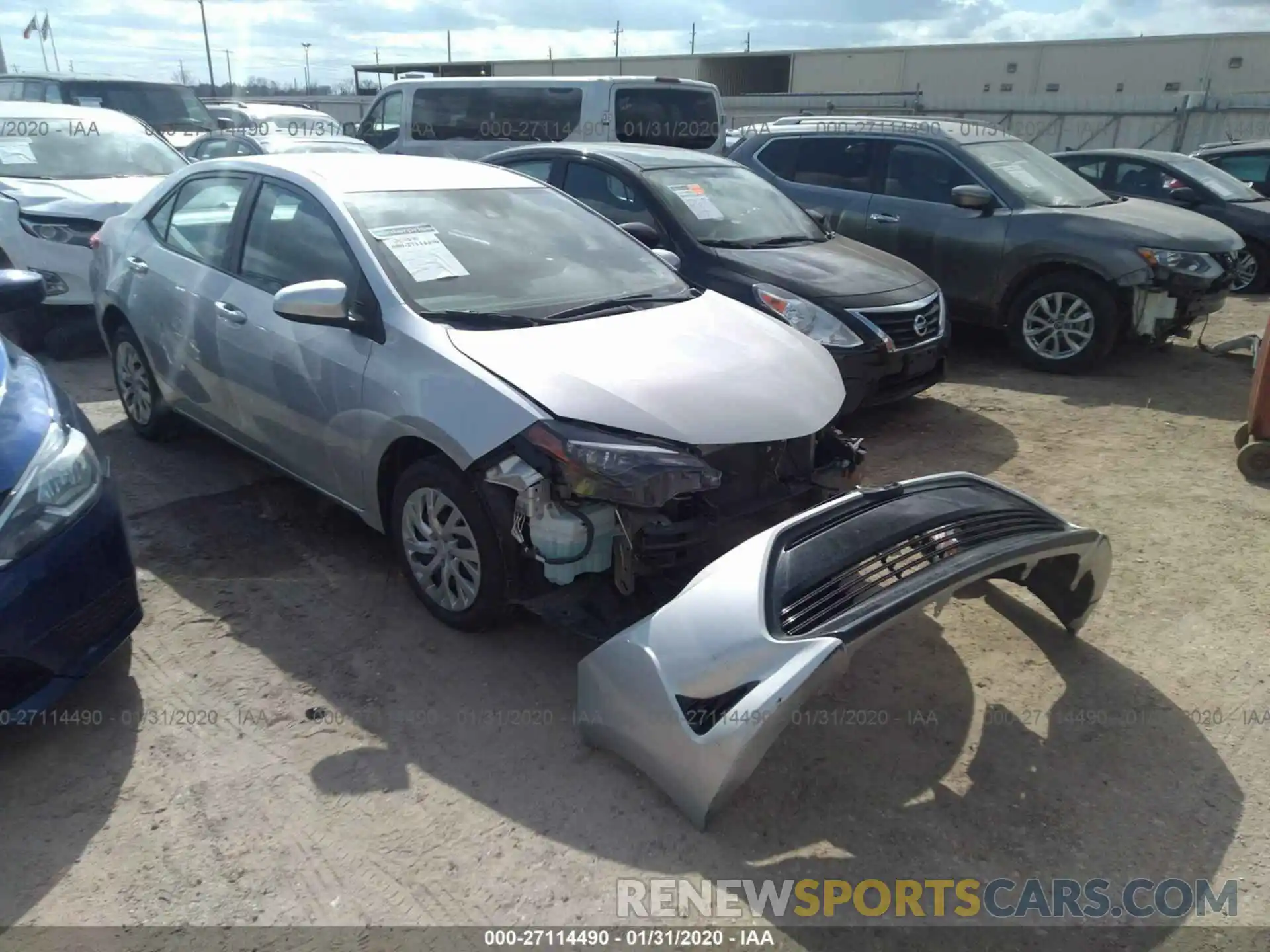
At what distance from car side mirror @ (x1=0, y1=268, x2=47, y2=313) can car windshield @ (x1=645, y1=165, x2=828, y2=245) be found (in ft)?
12.0

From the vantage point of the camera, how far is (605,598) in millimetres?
3174

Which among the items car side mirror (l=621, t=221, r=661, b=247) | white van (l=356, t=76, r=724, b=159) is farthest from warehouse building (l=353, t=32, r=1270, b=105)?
car side mirror (l=621, t=221, r=661, b=247)

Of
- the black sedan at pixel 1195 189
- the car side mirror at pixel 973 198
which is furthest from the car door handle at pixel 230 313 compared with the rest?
the black sedan at pixel 1195 189

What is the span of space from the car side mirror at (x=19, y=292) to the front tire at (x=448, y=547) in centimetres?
170

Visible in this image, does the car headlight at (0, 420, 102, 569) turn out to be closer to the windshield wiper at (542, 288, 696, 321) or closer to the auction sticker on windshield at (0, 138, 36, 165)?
the windshield wiper at (542, 288, 696, 321)

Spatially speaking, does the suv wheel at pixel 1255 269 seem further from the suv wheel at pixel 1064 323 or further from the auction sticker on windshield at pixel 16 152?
the auction sticker on windshield at pixel 16 152

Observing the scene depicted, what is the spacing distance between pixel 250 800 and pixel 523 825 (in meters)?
0.82

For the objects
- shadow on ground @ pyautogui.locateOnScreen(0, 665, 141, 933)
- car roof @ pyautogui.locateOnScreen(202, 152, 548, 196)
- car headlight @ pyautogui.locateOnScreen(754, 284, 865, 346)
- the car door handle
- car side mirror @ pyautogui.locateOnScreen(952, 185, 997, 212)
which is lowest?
shadow on ground @ pyautogui.locateOnScreen(0, 665, 141, 933)

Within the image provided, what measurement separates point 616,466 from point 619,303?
3.66ft

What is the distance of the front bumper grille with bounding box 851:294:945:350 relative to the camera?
218 inches

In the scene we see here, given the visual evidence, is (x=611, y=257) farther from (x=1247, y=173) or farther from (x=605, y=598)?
(x=1247, y=173)

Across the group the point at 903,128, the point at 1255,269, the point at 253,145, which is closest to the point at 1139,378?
the point at 903,128

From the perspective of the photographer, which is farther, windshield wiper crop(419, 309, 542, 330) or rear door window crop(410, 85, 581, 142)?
rear door window crop(410, 85, 581, 142)

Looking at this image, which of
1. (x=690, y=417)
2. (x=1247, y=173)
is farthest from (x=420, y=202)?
(x=1247, y=173)
